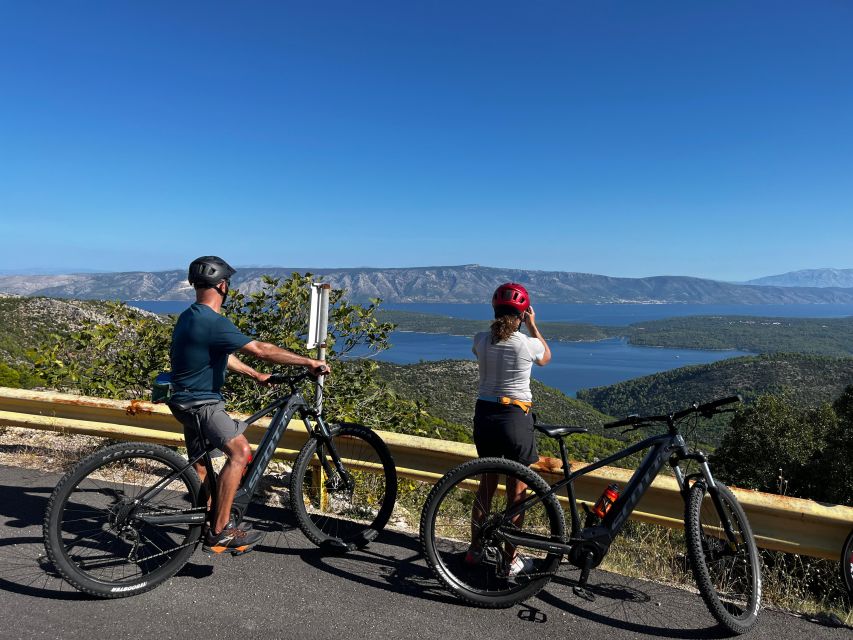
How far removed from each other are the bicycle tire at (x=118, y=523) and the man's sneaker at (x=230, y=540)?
9cm

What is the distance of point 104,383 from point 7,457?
7.89 feet

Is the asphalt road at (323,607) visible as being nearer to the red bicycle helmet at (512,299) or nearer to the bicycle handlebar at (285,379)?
the bicycle handlebar at (285,379)

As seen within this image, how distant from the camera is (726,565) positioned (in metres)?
3.51

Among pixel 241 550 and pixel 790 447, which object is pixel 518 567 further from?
pixel 790 447

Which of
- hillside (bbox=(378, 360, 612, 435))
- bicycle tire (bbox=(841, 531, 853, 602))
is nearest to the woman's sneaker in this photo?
bicycle tire (bbox=(841, 531, 853, 602))

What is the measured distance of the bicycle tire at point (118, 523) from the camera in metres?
3.06

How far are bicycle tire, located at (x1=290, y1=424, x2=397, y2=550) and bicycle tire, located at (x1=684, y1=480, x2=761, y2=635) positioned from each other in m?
2.07

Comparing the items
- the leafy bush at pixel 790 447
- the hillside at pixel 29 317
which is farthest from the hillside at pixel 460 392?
the hillside at pixel 29 317

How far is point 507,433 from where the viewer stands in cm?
349

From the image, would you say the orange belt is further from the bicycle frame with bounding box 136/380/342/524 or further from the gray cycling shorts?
the gray cycling shorts

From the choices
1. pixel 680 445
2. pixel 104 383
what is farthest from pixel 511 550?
pixel 104 383

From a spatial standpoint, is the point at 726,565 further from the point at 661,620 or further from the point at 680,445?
the point at 680,445

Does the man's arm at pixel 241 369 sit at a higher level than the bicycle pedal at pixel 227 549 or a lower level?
higher

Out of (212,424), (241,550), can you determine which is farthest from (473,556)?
(212,424)
